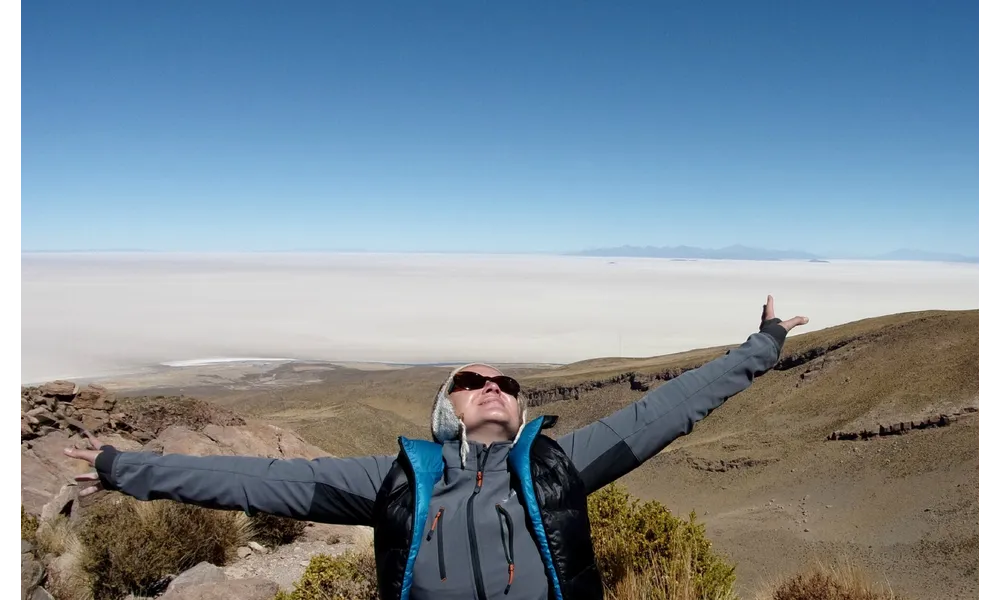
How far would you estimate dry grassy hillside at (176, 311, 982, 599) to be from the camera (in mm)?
10656

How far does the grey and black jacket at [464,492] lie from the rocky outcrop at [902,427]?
48.9 feet

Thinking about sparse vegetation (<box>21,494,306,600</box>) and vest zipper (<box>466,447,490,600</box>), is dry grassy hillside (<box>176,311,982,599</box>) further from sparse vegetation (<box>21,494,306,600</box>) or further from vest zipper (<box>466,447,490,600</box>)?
vest zipper (<box>466,447,490,600</box>)

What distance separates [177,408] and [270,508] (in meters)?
12.4

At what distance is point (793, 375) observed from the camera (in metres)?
22.0

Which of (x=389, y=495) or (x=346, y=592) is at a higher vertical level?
(x=389, y=495)

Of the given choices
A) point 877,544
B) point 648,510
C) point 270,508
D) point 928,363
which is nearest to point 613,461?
point 270,508

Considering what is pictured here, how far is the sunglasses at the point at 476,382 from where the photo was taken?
2785 mm

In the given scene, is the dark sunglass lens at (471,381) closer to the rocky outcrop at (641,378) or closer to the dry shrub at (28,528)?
the dry shrub at (28,528)

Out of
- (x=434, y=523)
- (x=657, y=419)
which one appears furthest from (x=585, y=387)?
(x=434, y=523)

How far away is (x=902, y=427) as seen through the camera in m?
15.3

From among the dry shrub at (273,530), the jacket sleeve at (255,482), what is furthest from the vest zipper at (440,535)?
the dry shrub at (273,530)

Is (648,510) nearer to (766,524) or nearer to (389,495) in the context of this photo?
(389,495)

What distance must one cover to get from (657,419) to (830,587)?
3.76 meters

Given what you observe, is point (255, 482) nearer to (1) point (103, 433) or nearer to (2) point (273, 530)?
(2) point (273, 530)
